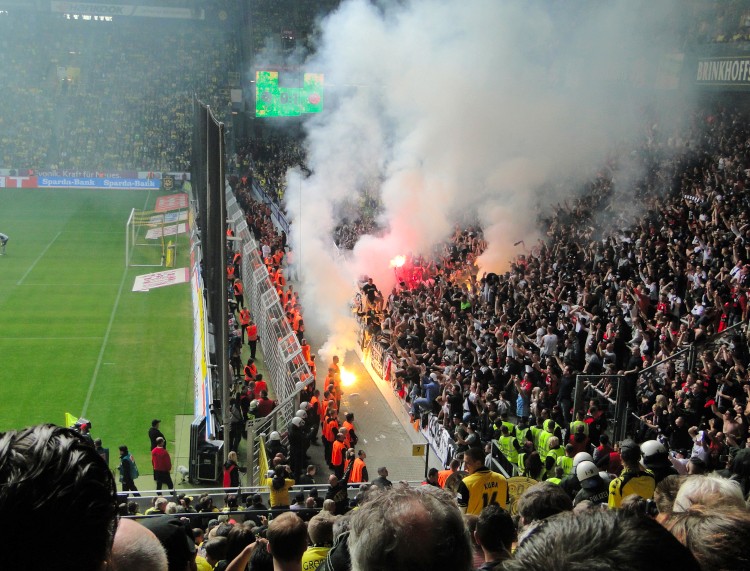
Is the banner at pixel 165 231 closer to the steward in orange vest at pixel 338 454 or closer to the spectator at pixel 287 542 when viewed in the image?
the steward in orange vest at pixel 338 454

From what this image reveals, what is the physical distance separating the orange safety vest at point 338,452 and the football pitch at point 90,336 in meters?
2.97

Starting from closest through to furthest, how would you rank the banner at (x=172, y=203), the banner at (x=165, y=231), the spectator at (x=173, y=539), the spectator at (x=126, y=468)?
1. the spectator at (x=173, y=539)
2. the spectator at (x=126, y=468)
3. the banner at (x=165, y=231)
4. the banner at (x=172, y=203)

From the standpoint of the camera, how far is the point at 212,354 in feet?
49.0

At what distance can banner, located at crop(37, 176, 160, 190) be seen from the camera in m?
41.2

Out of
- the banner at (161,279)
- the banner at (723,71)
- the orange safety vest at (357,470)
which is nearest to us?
the orange safety vest at (357,470)

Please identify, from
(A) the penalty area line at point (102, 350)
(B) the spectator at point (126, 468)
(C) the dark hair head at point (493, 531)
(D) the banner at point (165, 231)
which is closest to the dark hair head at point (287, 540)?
(C) the dark hair head at point (493, 531)

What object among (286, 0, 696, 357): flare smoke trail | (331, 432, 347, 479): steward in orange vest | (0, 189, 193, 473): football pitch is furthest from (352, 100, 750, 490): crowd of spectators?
(0, 189, 193, 473): football pitch

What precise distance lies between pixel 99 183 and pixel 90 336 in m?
24.1

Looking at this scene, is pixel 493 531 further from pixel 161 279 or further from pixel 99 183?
pixel 99 183

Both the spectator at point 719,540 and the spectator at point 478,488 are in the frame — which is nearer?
the spectator at point 719,540

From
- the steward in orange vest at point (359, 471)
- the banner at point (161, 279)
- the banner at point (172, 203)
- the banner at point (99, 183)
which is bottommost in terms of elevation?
the steward in orange vest at point (359, 471)

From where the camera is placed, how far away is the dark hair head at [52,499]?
1249mm

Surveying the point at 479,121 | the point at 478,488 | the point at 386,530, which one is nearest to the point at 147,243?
the point at 479,121

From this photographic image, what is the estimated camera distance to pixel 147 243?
28.8 metres
